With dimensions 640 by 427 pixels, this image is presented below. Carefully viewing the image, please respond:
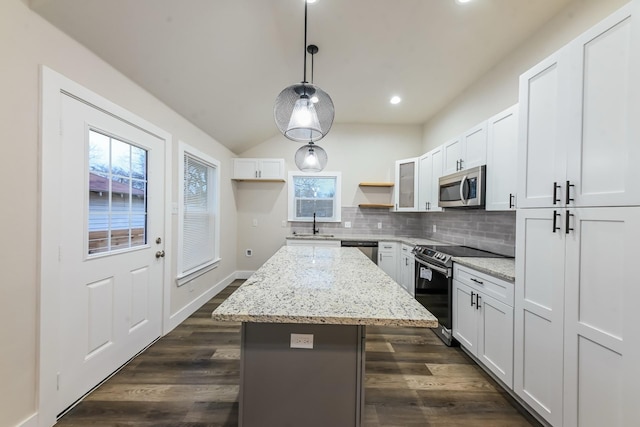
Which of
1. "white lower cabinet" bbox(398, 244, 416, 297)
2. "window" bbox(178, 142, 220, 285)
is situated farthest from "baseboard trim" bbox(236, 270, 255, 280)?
"white lower cabinet" bbox(398, 244, 416, 297)

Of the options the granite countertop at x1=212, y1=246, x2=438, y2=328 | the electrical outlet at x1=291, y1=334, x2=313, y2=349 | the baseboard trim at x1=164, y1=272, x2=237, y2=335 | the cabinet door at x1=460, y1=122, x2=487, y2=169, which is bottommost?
the baseboard trim at x1=164, y1=272, x2=237, y2=335

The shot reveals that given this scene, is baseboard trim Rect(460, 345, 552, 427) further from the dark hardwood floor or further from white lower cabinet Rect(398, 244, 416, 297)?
white lower cabinet Rect(398, 244, 416, 297)

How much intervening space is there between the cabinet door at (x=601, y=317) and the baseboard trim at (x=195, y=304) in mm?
3242

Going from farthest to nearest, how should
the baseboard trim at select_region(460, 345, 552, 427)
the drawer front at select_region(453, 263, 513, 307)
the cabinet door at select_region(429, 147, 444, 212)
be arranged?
the cabinet door at select_region(429, 147, 444, 212), the drawer front at select_region(453, 263, 513, 307), the baseboard trim at select_region(460, 345, 552, 427)

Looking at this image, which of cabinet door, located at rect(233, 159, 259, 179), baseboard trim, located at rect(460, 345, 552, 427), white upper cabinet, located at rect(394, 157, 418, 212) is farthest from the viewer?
cabinet door, located at rect(233, 159, 259, 179)

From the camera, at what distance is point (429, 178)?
11.9 feet

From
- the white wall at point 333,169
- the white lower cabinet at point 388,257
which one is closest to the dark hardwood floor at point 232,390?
the white lower cabinet at point 388,257

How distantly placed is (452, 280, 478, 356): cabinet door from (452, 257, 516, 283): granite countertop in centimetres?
22

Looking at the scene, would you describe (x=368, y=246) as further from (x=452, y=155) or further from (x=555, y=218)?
(x=555, y=218)

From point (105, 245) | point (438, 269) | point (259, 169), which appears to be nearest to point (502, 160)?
point (438, 269)

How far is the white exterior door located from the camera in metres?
1.64

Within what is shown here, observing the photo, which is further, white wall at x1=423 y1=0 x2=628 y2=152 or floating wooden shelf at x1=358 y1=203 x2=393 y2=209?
floating wooden shelf at x1=358 y1=203 x2=393 y2=209

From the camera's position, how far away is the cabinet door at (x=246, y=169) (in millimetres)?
4527

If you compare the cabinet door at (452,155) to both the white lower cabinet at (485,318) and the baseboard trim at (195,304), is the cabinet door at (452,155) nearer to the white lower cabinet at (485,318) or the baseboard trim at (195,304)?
the white lower cabinet at (485,318)
